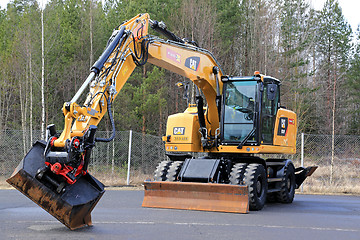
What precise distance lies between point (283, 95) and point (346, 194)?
52.2 feet

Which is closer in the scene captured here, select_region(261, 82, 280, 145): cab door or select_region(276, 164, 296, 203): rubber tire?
select_region(261, 82, 280, 145): cab door

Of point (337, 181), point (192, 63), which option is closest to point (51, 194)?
point (192, 63)

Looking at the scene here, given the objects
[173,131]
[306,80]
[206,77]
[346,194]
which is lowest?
[346,194]

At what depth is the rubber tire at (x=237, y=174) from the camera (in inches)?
453

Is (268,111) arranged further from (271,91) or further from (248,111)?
(271,91)

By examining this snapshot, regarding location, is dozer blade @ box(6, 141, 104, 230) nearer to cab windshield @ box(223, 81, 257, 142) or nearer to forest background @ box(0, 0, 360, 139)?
cab windshield @ box(223, 81, 257, 142)

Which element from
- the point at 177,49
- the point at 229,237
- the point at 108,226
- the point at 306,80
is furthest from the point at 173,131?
the point at 306,80

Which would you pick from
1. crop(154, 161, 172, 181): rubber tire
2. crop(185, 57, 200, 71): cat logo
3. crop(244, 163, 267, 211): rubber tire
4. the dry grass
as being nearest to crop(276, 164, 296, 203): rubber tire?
crop(244, 163, 267, 211): rubber tire

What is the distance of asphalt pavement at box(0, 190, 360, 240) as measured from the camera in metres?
7.80

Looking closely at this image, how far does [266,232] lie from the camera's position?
8312 mm

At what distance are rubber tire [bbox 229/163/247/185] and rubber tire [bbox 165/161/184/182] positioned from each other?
5.08ft

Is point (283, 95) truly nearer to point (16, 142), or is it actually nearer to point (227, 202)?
point (16, 142)

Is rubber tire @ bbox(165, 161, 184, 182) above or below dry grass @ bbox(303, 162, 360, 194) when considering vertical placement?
above

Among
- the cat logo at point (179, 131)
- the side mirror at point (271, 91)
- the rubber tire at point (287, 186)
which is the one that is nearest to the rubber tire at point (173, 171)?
the cat logo at point (179, 131)
